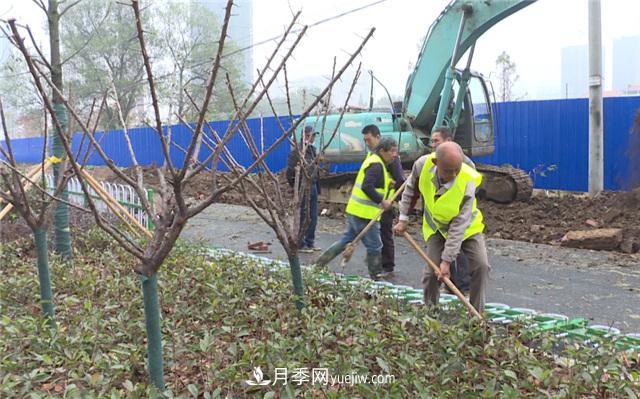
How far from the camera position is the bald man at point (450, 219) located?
4152 millimetres

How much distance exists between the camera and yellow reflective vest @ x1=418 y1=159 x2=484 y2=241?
420 centimetres

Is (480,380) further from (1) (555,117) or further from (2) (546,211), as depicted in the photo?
(1) (555,117)

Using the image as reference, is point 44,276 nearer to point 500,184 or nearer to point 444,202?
point 444,202

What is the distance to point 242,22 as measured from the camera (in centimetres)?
445

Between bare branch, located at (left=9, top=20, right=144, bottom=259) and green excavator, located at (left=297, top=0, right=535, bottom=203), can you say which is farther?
green excavator, located at (left=297, top=0, right=535, bottom=203)

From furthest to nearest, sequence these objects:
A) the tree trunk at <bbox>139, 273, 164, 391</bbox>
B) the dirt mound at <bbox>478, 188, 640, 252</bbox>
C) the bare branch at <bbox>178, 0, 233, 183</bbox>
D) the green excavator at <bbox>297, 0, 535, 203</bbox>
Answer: the green excavator at <bbox>297, 0, 535, 203</bbox>
the dirt mound at <bbox>478, 188, 640, 252</bbox>
the tree trunk at <bbox>139, 273, 164, 391</bbox>
the bare branch at <bbox>178, 0, 233, 183</bbox>

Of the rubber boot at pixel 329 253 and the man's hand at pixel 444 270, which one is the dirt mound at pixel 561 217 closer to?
the rubber boot at pixel 329 253

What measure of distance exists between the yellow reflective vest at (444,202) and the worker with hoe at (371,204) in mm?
1355

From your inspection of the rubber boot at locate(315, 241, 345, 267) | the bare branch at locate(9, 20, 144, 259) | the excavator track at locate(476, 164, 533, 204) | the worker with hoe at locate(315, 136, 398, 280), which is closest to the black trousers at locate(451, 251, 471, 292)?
the worker with hoe at locate(315, 136, 398, 280)

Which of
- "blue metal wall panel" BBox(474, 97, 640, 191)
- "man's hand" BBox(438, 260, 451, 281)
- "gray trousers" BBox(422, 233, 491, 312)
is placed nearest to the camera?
"man's hand" BBox(438, 260, 451, 281)

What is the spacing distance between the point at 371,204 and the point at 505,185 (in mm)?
5600

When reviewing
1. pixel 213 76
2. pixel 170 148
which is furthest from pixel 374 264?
pixel 170 148

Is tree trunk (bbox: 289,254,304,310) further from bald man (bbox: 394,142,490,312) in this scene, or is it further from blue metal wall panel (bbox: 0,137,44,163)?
blue metal wall panel (bbox: 0,137,44,163)

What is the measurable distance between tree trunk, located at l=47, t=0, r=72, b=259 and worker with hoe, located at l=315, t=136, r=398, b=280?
2.71 m
